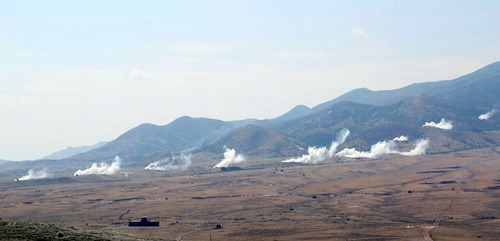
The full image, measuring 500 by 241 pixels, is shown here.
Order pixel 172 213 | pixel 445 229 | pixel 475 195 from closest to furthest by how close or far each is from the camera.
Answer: pixel 445 229, pixel 172 213, pixel 475 195

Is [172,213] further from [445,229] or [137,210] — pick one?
[445,229]

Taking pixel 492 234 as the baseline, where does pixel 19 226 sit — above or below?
above

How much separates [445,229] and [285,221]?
34.2 metres

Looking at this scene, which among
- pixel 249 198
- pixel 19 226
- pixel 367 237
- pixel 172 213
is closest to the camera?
pixel 19 226

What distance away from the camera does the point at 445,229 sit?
360 ft

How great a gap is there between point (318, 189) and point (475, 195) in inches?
2116

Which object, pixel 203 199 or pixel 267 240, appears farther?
pixel 203 199

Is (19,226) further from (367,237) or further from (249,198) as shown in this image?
(249,198)

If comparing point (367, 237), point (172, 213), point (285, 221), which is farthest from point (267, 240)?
point (172, 213)

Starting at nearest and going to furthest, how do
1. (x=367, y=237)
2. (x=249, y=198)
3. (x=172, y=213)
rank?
(x=367, y=237), (x=172, y=213), (x=249, y=198)

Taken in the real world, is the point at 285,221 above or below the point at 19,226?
below

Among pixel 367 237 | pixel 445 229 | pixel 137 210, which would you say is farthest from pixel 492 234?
pixel 137 210

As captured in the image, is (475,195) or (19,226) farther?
(475,195)

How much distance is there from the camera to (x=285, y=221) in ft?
417
